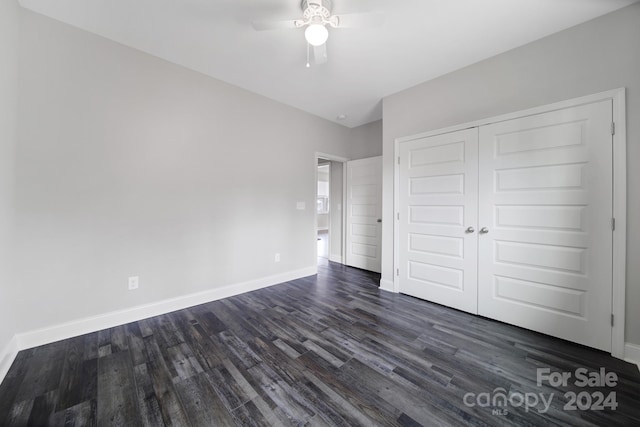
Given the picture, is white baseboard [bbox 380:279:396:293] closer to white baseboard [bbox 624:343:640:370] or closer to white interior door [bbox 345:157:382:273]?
white interior door [bbox 345:157:382:273]

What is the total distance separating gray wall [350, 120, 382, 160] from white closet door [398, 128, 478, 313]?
1334 millimetres

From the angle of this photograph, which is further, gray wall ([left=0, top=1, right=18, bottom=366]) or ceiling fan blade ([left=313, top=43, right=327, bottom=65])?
ceiling fan blade ([left=313, top=43, right=327, bottom=65])

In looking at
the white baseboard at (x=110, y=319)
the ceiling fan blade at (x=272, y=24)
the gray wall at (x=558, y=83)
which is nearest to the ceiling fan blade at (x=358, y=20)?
the ceiling fan blade at (x=272, y=24)

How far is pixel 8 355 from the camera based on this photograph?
1715 mm

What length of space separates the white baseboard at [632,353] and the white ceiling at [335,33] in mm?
2680

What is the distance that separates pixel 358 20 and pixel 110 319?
3495 mm

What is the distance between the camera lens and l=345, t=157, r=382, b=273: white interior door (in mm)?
4164

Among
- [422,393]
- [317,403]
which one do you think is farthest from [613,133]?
[317,403]

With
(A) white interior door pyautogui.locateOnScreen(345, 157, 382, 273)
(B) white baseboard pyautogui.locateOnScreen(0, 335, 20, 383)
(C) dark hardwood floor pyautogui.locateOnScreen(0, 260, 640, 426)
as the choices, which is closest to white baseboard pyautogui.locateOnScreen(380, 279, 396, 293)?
(C) dark hardwood floor pyautogui.locateOnScreen(0, 260, 640, 426)

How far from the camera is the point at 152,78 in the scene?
8.16 ft

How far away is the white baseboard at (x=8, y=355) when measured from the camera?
1.61 metres

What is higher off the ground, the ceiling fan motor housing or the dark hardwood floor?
the ceiling fan motor housing

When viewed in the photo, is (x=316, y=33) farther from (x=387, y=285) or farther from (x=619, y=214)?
(x=387, y=285)

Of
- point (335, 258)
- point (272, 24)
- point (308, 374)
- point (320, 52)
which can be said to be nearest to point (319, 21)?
point (320, 52)
